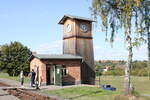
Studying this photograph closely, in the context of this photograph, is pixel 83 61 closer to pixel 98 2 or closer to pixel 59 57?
pixel 59 57

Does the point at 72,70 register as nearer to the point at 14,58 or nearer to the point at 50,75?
the point at 50,75

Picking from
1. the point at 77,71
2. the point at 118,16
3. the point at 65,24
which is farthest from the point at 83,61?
the point at 118,16

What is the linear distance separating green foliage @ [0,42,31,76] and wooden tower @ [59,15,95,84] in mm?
25698

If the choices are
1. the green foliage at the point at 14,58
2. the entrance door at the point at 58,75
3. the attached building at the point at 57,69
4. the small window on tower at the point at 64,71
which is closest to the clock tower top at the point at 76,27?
the attached building at the point at 57,69

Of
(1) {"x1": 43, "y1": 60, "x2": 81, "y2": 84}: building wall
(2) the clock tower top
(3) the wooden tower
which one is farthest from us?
(2) the clock tower top

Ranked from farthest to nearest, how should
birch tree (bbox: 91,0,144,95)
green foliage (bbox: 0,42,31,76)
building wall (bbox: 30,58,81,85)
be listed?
green foliage (bbox: 0,42,31,76) → building wall (bbox: 30,58,81,85) → birch tree (bbox: 91,0,144,95)

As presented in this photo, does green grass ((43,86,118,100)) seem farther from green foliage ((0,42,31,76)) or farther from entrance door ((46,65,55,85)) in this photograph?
green foliage ((0,42,31,76))

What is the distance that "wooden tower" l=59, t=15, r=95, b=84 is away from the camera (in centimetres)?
3397

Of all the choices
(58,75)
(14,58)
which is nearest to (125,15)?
(58,75)

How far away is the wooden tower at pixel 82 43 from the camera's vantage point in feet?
111

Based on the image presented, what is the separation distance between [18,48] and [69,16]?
30730 mm

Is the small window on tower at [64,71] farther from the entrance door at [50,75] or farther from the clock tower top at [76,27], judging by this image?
the clock tower top at [76,27]

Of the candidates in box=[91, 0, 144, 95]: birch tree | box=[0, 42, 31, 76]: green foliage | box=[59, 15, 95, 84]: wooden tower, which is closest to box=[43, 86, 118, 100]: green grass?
box=[91, 0, 144, 95]: birch tree

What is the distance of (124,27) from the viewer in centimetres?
1748
